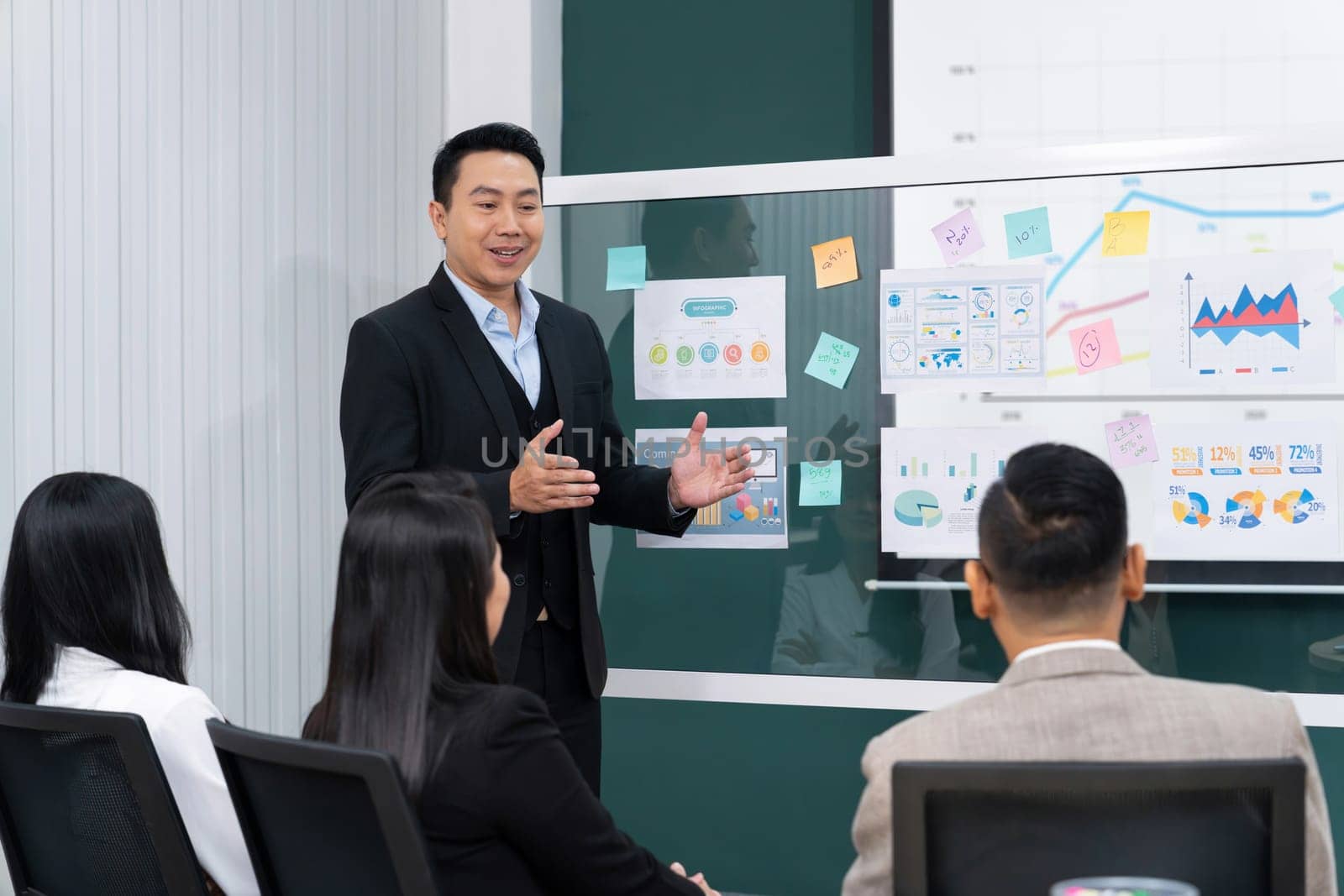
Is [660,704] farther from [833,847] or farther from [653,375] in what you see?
[653,375]

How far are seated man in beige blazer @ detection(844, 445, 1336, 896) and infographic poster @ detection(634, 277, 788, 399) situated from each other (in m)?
1.38

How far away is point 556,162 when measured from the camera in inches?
137

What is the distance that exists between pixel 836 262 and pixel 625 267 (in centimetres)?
50

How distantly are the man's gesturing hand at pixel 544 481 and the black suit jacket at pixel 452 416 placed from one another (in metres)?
0.07

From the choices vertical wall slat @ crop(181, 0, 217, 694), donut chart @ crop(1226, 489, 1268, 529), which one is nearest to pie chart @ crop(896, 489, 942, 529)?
donut chart @ crop(1226, 489, 1268, 529)

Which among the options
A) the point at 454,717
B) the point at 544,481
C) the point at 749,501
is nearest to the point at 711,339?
the point at 749,501

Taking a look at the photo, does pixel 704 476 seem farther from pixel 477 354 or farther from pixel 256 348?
pixel 256 348

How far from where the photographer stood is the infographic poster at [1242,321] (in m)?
2.44

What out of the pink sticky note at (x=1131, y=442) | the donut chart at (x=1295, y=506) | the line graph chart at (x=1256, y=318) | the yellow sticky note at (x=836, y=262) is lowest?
the donut chart at (x=1295, y=506)

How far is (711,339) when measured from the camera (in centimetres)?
276

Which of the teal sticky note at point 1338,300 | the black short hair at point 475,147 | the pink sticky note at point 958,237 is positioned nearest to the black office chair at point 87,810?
the black short hair at point 475,147

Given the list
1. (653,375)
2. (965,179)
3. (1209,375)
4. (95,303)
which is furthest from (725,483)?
(95,303)

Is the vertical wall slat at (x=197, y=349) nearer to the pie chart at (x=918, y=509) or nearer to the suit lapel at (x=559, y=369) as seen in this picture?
the suit lapel at (x=559, y=369)

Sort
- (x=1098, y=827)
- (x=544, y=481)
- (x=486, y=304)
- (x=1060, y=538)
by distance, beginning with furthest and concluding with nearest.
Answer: (x=486, y=304)
(x=544, y=481)
(x=1060, y=538)
(x=1098, y=827)
